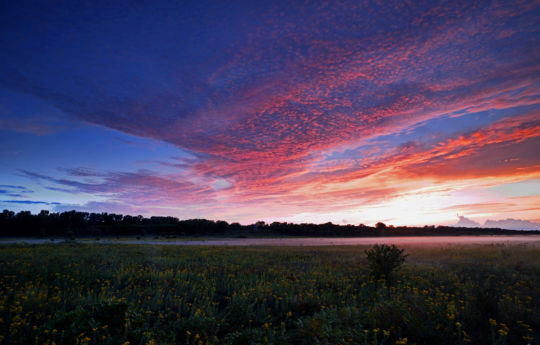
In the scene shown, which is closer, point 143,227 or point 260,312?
point 260,312

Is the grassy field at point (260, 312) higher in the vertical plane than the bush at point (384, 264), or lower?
lower

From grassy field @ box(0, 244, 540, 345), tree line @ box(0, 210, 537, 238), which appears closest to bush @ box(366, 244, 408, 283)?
grassy field @ box(0, 244, 540, 345)

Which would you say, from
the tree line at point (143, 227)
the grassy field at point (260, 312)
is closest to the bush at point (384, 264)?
the grassy field at point (260, 312)

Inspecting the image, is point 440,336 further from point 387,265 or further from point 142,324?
point 142,324

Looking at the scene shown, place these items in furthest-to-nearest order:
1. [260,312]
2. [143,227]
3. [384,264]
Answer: [143,227], [384,264], [260,312]

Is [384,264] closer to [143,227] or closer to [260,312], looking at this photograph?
[260,312]

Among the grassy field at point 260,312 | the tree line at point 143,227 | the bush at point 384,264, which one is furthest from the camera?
the tree line at point 143,227

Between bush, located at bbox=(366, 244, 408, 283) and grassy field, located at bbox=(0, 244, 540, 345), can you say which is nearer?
grassy field, located at bbox=(0, 244, 540, 345)

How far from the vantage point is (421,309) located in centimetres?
715

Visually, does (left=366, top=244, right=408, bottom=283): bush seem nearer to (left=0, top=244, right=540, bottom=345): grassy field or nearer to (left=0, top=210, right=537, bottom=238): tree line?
(left=0, top=244, right=540, bottom=345): grassy field

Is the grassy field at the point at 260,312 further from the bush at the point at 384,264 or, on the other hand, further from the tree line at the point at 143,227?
the tree line at the point at 143,227

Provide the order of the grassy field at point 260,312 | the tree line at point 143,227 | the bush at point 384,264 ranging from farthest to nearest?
1. the tree line at point 143,227
2. the bush at point 384,264
3. the grassy field at point 260,312

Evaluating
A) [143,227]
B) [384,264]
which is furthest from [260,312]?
[143,227]

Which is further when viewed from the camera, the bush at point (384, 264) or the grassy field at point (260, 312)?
the bush at point (384, 264)
